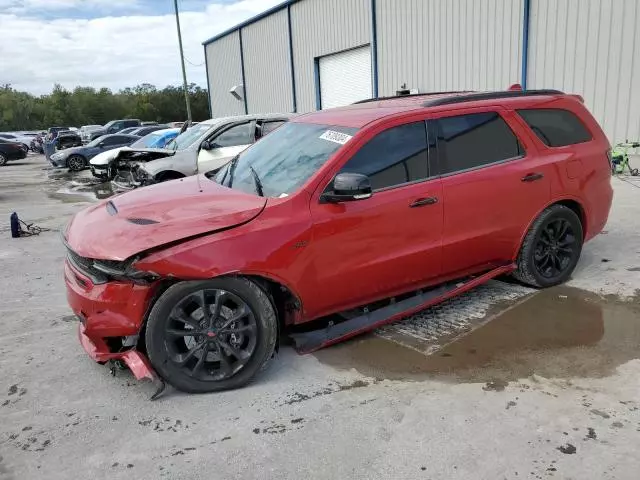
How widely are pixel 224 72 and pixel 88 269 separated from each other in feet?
96.2

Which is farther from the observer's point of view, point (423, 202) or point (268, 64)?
point (268, 64)

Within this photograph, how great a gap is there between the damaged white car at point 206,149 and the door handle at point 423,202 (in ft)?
19.8

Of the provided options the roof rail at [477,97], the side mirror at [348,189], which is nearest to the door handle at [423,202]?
the side mirror at [348,189]

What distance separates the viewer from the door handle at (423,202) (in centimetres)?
386

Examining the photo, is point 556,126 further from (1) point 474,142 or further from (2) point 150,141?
(2) point 150,141

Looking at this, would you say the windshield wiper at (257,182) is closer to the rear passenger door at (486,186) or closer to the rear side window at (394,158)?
the rear side window at (394,158)

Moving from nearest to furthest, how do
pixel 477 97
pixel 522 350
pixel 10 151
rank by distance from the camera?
pixel 522 350
pixel 477 97
pixel 10 151

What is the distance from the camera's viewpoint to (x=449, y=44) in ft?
48.8

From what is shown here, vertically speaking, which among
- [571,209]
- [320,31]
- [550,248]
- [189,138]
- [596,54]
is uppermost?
[320,31]

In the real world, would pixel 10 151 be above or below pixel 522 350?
above

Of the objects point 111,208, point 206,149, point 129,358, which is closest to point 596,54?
point 206,149

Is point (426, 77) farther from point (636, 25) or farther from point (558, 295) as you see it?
point (558, 295)

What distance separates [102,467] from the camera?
2.72 metres

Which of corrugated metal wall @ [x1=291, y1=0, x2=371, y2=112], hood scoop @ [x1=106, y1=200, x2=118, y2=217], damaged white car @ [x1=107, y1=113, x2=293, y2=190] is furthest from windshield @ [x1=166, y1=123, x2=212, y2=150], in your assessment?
corrugated metal wall @ [x1=291, y1=0, x2=371, y2=112]
